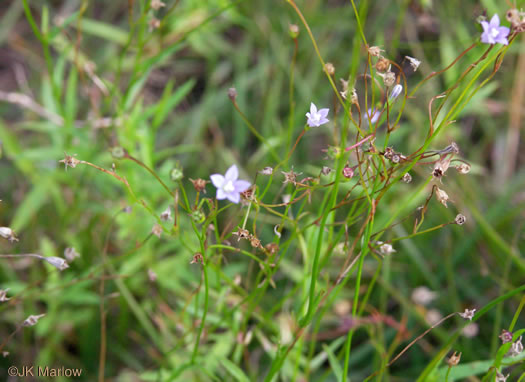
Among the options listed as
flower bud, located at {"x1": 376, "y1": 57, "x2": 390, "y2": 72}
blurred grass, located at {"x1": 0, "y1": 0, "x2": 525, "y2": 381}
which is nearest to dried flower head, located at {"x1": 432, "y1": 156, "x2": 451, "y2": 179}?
flower bud, located at {"x1": 376, "y1": 57, "x2": 390, "y2": 72}

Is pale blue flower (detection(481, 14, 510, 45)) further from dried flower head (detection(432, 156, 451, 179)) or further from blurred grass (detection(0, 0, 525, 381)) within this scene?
blurred grass (detection(0, 0, 525, 381))

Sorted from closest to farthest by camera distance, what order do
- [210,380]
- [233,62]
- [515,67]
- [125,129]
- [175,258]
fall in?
[210,380] → [125,129] → [175,258] → [515,67] → [233,62]

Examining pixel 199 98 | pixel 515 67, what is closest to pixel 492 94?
pixel 515 67

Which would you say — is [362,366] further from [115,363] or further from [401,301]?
[115,363]

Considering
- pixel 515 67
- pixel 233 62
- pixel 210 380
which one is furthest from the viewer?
pixel 233 62

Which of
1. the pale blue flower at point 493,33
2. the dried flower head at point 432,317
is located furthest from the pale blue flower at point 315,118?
the dried flower head at point 432,317

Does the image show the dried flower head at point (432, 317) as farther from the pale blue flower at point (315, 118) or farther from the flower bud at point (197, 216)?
the flower bud at point (197, 216)

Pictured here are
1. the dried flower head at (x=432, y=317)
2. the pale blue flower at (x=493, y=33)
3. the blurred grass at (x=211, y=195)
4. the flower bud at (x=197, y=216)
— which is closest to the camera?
the pale blue flower at (x=493, y=33)

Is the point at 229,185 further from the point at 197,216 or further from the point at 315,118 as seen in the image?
the point at 315,118
